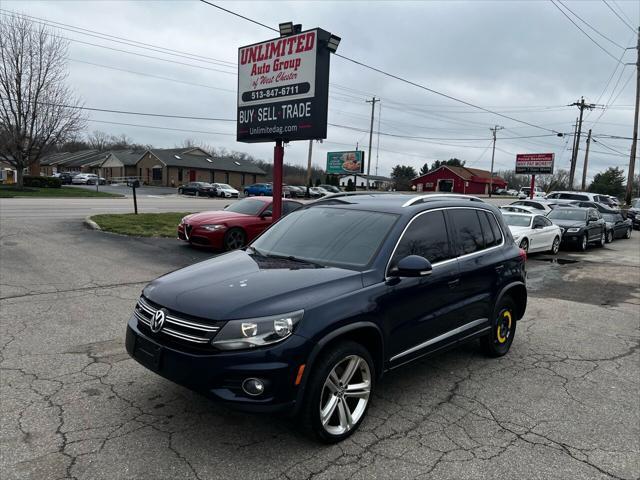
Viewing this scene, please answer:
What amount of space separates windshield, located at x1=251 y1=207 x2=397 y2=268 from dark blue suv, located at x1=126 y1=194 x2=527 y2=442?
0.05ft

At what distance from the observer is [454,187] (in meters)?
83.7

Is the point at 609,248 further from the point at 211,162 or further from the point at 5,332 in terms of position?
the point at 211,162

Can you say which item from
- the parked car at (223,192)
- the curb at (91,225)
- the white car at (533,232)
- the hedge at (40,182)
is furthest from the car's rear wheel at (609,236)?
the hedge at (40,182)

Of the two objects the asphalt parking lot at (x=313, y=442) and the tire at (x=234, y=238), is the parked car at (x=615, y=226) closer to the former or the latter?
the asphalt parking lot at (x=313, y=442)

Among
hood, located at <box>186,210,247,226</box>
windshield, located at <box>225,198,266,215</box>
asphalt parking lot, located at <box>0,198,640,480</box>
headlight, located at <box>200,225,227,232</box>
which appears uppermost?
windshield, located at <box>225,198,266,215</box>

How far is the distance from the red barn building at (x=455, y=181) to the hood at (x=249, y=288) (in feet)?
261

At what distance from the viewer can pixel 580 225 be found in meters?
17.2

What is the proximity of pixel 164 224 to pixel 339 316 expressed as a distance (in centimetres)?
1335

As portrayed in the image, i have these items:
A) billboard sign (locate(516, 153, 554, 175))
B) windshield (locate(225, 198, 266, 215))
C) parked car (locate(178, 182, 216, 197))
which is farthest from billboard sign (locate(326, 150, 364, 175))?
windshield (locate(225, 198, 266, 215))

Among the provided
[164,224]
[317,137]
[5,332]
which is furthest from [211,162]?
[5,332]

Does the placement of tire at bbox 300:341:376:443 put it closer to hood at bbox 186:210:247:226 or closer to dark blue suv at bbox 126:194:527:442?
dark blue suv at bbox 126:194:527:442

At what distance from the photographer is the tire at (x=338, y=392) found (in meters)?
3.19

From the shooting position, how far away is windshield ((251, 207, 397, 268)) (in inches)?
157

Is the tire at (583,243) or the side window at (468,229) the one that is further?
the tire at (583,243)
